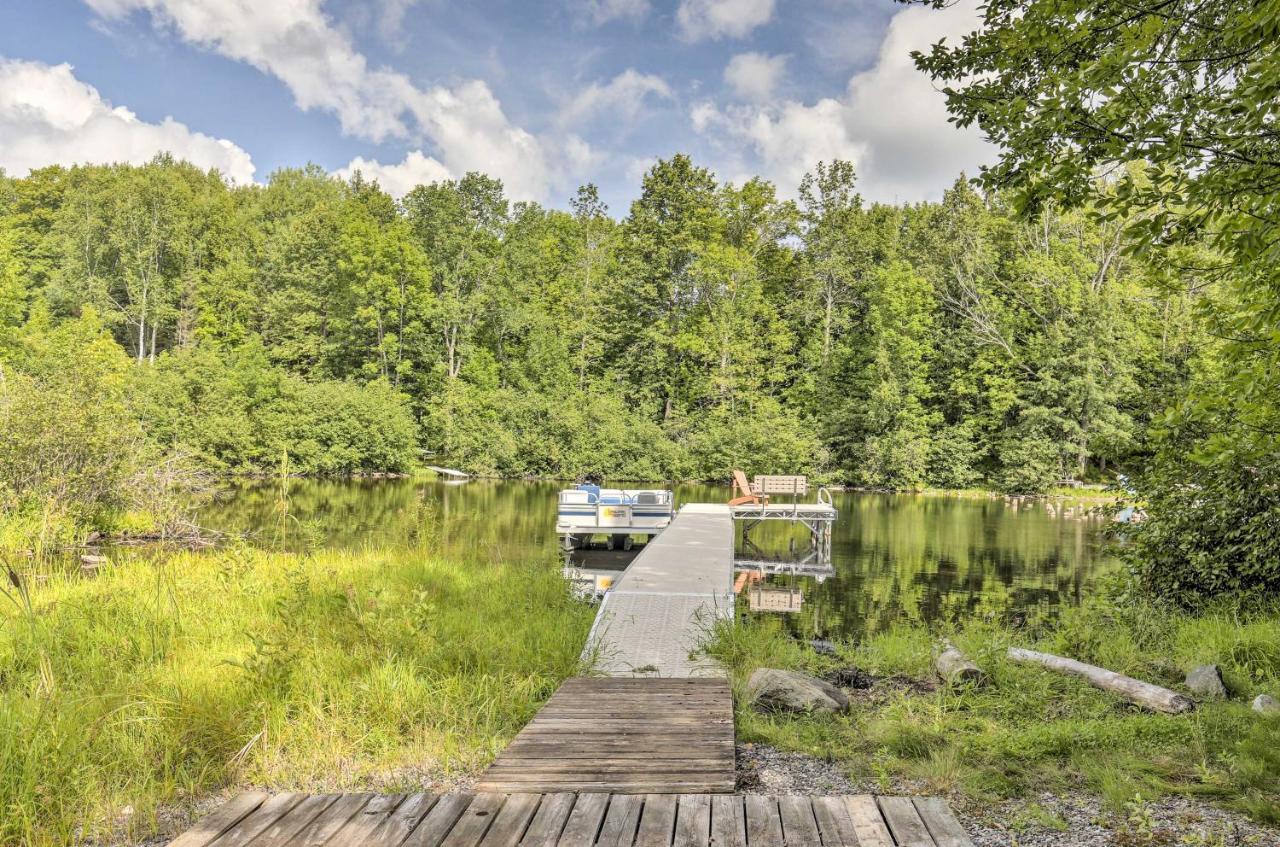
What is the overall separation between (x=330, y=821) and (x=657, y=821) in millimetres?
1302

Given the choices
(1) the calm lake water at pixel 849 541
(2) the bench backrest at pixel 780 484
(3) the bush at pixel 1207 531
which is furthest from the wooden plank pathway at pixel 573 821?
(2) the bench backrest at pixel 780 484

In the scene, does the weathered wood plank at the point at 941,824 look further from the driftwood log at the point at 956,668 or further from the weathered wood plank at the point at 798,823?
the driftwood log at the point at 956,668

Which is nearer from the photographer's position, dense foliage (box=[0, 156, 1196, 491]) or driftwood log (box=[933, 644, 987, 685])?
→ driftwood log (box=[933, 644, 987, 685])

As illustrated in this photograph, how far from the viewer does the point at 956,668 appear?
633 cm

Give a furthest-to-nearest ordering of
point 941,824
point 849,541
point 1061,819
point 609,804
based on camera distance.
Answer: point 849,541 → point 1061,819 → point 609,804 → point 941,824

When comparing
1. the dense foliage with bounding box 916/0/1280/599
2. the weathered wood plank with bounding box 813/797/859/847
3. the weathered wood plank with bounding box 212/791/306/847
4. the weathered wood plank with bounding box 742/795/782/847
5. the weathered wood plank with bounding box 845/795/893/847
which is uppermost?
the dense foliage with bounding box 916/0/1280/599

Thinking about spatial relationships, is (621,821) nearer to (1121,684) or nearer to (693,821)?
(693,821)

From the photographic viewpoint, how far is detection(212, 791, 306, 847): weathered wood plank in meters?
2.99

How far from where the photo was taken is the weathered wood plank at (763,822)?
2994 millimetres

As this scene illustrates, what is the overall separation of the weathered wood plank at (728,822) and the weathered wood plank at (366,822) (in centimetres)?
131

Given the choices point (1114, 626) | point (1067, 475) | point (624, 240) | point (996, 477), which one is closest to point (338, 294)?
point (624, 240)

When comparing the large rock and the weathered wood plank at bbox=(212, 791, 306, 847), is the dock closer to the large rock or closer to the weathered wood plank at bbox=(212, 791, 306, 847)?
the weathered wood plank at bbox=(212, 791, 306, 847)

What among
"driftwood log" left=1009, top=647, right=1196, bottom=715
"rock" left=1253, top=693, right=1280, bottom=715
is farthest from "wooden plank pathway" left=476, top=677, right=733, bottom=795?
"rock" left=1253, top=693, right=1280, bottom=715

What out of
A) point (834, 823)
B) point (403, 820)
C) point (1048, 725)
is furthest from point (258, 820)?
point (1048, 725)
